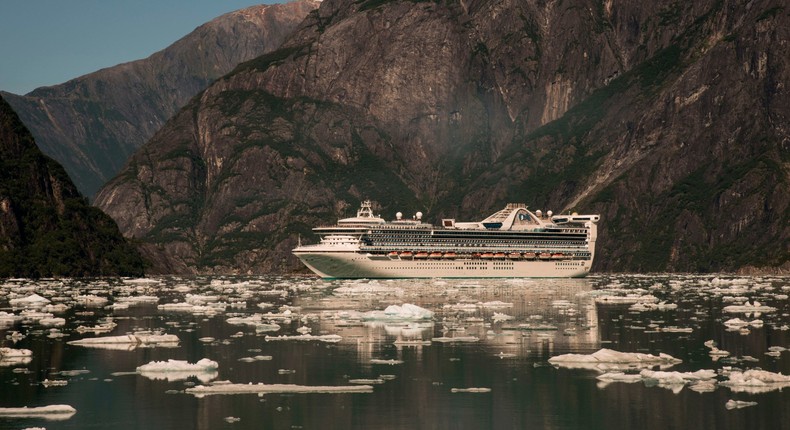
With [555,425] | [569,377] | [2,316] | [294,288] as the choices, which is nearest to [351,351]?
[569,377]

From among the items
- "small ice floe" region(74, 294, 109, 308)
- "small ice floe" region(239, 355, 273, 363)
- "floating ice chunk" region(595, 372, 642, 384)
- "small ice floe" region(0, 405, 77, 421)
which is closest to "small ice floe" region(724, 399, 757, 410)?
"floating ice chunk" region(595, 372, 642, 384)

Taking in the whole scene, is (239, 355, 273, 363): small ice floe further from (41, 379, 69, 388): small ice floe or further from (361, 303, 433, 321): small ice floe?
(361, 303, 433, 321): small ice floe

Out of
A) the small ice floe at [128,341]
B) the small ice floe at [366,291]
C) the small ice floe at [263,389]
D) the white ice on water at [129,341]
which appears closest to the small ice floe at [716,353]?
the small ice floe at [263,389]

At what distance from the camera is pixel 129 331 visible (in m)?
85.4

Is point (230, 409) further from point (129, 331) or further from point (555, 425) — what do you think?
point (129, 331)

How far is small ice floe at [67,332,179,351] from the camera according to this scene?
74375 millimetres

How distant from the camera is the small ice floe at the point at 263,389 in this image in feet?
180

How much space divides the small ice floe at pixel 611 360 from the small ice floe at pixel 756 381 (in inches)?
250

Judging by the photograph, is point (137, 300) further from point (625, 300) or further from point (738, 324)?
point (738, 324)

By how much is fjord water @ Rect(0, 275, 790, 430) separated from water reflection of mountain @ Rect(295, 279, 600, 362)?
7.6 inches

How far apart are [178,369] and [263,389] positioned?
8.25 metres

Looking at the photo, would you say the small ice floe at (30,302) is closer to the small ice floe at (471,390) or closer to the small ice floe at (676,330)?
the small ice floe at (676,330)

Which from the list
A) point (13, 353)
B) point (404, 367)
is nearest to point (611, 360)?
point (404, 367)

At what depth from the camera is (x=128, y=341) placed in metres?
74.9
